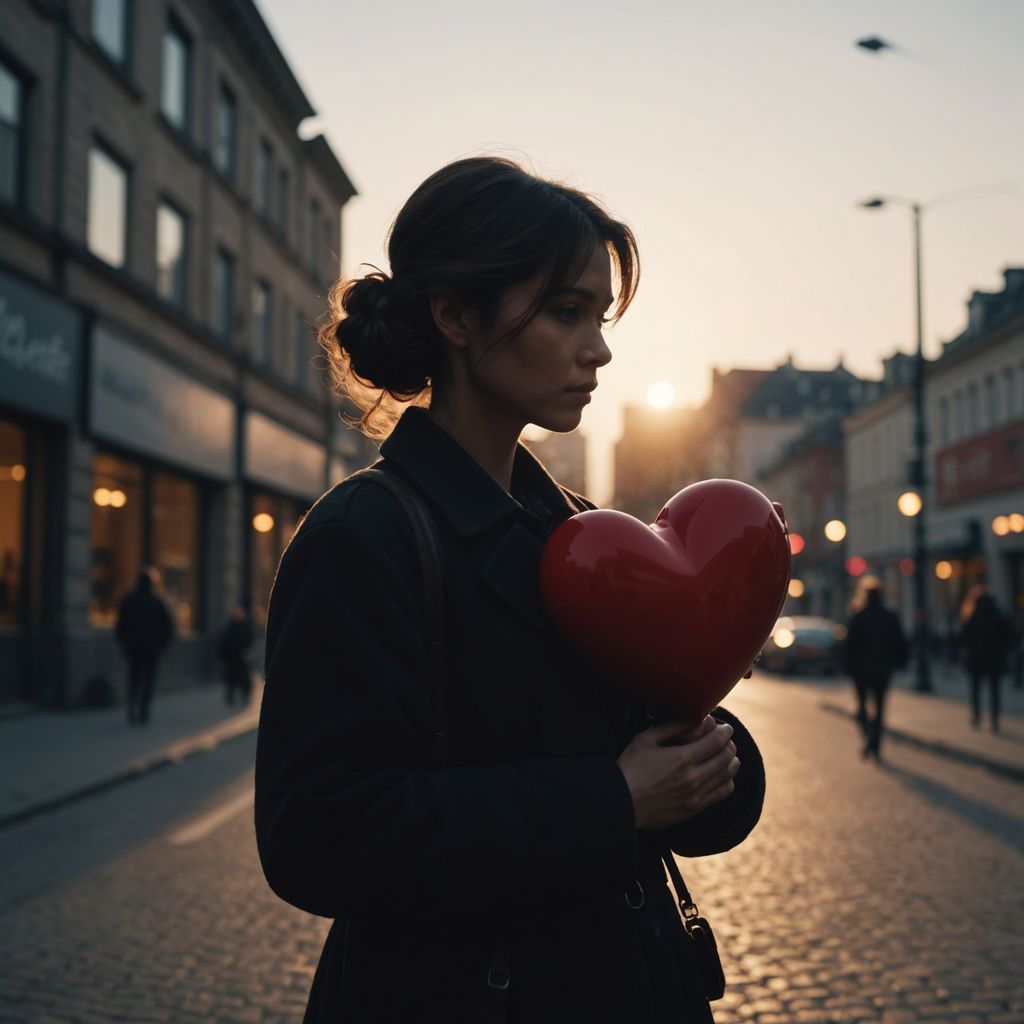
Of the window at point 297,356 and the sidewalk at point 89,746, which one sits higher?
the window at point 297,356

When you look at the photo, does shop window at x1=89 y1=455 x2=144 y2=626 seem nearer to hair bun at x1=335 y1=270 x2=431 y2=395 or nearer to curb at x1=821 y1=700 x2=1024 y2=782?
curb at x1=821 y1=700 x2=1024 y2=782

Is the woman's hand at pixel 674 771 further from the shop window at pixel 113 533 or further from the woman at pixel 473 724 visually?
the shop window at pixel 113 533

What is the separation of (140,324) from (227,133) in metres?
8.04

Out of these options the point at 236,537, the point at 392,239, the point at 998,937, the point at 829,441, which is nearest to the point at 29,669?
the point at 236,537

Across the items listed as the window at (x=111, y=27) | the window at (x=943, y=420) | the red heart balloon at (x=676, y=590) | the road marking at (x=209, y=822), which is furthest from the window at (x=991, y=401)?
the red heart balloon at (x=676, y=590)

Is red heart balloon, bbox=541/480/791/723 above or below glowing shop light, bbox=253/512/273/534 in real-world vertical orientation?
below

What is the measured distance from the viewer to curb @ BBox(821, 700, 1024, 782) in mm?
12099

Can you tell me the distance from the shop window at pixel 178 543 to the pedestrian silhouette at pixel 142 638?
215 inches

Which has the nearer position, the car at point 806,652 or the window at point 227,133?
the window at point 227,133

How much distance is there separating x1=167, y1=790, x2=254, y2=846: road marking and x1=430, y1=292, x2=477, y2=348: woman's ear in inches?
280

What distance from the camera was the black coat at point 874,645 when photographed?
1337cm

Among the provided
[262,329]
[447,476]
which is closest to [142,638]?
[262,329]

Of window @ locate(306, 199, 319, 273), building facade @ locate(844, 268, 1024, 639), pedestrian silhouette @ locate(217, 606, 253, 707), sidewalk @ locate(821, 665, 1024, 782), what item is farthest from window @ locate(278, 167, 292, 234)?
sidewalk @ locate(821, 665, 1024, 782)

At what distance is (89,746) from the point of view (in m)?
13.3
